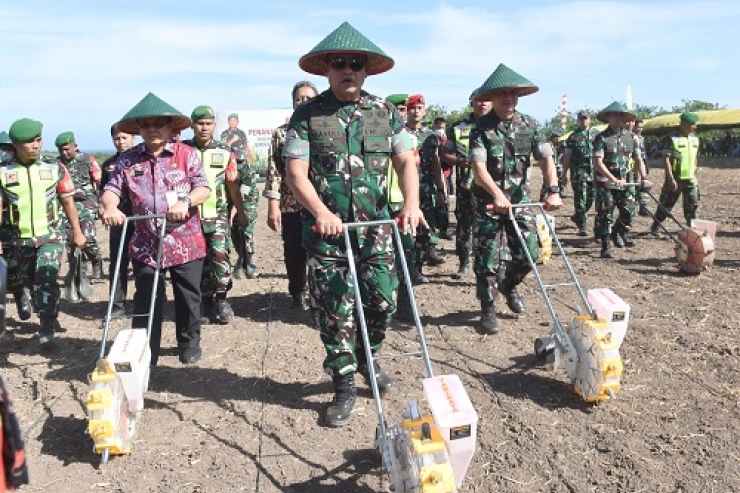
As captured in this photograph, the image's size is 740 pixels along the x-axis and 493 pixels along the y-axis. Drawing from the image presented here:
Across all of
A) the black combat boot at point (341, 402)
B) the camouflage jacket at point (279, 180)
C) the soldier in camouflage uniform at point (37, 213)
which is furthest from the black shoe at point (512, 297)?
the soldier in camouflage uniform at point (37, 213)

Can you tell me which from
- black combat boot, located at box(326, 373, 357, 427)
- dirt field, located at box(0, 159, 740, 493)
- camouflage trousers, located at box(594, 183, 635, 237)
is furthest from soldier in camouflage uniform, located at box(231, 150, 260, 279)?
camouflage trousers, located at box(594, 183, 635, 237)

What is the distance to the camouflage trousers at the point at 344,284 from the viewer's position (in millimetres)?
4336

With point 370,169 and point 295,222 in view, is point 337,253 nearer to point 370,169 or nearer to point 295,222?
point 370,169

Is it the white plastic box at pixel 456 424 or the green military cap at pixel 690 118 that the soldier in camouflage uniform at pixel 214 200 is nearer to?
the white plastic box at pixel 456 424

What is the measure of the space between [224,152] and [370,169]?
281 cm

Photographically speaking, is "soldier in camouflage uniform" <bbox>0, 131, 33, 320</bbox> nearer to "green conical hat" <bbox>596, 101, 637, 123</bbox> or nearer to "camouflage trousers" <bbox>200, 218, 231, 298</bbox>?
"camouflage trousers" <bbox>200, 218, 231, 298</bbox>

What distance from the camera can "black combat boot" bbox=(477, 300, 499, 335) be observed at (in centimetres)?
631

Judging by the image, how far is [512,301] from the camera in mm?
6758

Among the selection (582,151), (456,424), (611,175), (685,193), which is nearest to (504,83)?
(456,424)

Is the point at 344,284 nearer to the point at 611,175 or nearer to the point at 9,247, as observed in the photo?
the point at 9,247

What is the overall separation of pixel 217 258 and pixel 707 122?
1296 inches

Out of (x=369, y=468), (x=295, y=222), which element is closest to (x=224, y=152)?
(x=295, y=222)

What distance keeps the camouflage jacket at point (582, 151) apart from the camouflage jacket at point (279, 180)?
7931mm

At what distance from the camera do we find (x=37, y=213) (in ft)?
19.9
